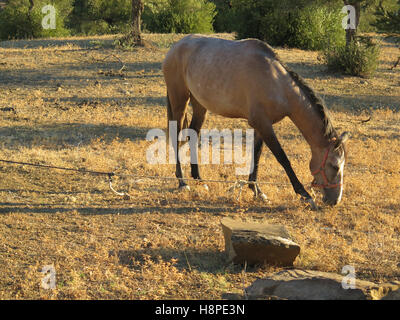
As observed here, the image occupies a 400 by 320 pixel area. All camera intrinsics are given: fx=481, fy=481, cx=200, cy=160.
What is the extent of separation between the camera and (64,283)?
4.55 metres

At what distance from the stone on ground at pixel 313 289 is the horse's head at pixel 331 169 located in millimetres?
1974

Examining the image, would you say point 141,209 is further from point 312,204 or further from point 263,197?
point 312,204

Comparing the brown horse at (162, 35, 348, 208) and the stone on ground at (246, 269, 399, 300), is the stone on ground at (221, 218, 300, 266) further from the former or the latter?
the brown horse at (162, 35, 348, 208)

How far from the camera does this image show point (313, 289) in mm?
4258

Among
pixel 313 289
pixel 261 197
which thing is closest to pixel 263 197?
pixel 261 197

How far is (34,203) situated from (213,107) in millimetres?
2888

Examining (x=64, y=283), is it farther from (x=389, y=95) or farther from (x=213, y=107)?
(x=389, y=95)

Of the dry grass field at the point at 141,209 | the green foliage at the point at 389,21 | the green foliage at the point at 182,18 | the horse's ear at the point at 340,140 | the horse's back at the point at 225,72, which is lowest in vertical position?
the dry grass field at the point at 141,209

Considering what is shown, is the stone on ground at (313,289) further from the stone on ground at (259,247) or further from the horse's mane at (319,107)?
the horse's mane at (319,107)

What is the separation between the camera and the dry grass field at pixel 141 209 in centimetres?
480

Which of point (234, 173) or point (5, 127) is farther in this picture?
point (5, 127)

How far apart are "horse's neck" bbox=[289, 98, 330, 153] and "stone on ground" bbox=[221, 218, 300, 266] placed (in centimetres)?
169

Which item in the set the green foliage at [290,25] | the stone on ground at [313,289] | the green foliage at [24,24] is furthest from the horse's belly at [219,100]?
the green foliage at [24,24]
